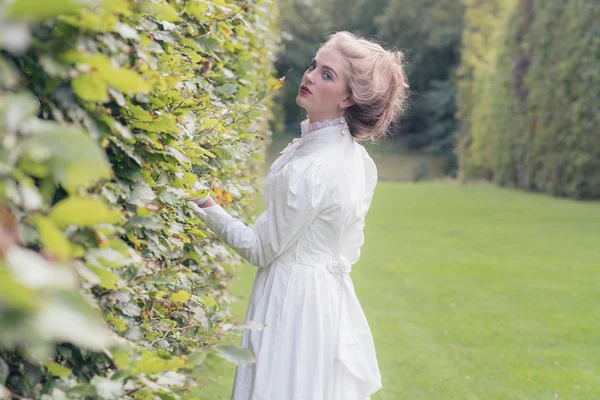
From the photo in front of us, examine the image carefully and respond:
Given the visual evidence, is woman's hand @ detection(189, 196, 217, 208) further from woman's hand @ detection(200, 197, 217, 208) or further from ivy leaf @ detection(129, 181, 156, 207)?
ivy leaf @ detection(129, 181, 156, 207)

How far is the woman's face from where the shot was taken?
2.79m

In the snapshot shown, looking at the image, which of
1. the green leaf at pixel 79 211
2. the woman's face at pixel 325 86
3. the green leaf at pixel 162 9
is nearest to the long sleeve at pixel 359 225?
the woman's face at pixel 325 86

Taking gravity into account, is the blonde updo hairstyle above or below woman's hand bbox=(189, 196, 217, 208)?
above

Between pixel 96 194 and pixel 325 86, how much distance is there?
148 cm

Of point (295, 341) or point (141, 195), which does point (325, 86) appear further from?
point (141, 195)

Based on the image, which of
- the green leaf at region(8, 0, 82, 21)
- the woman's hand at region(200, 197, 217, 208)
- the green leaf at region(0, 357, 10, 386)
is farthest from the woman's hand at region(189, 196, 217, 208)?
the green leaf at region(8, 0, 82, 21)

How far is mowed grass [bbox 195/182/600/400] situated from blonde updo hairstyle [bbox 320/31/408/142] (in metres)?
2.54

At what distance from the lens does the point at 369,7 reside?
41.5 metres

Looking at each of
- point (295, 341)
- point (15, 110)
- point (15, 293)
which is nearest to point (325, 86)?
point (295, 341)

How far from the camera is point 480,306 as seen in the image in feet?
24.5

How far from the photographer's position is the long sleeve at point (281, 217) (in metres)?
2.46

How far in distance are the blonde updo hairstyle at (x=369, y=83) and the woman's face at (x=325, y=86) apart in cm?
3

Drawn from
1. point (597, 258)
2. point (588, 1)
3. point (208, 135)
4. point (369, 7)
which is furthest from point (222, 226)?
point (369, 7)

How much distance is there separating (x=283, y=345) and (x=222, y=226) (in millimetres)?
473
